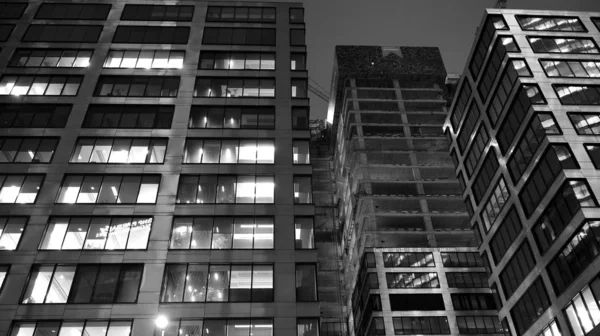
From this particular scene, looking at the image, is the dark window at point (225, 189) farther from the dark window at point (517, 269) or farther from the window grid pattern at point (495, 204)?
the window grid pattern at point (495, 204)

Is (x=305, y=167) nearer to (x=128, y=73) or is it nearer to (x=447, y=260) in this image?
(x=128, y=73)

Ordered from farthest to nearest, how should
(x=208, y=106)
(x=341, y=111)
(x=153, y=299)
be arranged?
(x=341, y=111) < (x=208, y=106) < (x=153, y=299)

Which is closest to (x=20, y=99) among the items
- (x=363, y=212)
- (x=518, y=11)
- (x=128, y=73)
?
(x=128, y=73)

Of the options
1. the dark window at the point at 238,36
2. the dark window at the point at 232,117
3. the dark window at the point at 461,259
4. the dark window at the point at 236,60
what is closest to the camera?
the dark window at the point at 232,117

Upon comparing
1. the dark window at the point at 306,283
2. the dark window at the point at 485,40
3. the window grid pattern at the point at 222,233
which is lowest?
the dark window at the point at 306,283

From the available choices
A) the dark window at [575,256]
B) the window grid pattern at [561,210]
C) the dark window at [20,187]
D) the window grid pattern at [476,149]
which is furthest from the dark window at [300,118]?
the window grid pattern at [476,149]

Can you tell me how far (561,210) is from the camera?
43.1 m

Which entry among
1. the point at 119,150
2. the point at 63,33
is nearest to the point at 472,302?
the point at 119,150

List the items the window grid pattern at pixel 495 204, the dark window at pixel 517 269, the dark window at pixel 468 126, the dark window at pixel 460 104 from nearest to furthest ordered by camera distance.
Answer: the dark window at pixel 517 269
the window grid pattern at pixel 495 204
the dark window at pixel 468 126
the dark window at pixel 460 104

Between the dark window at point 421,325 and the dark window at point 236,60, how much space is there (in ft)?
137

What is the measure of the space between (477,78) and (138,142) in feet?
123

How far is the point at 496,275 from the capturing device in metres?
53.3

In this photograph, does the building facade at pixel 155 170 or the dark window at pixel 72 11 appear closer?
the building facade at pixel 155 170

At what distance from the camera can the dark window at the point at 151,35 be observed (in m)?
48.8
